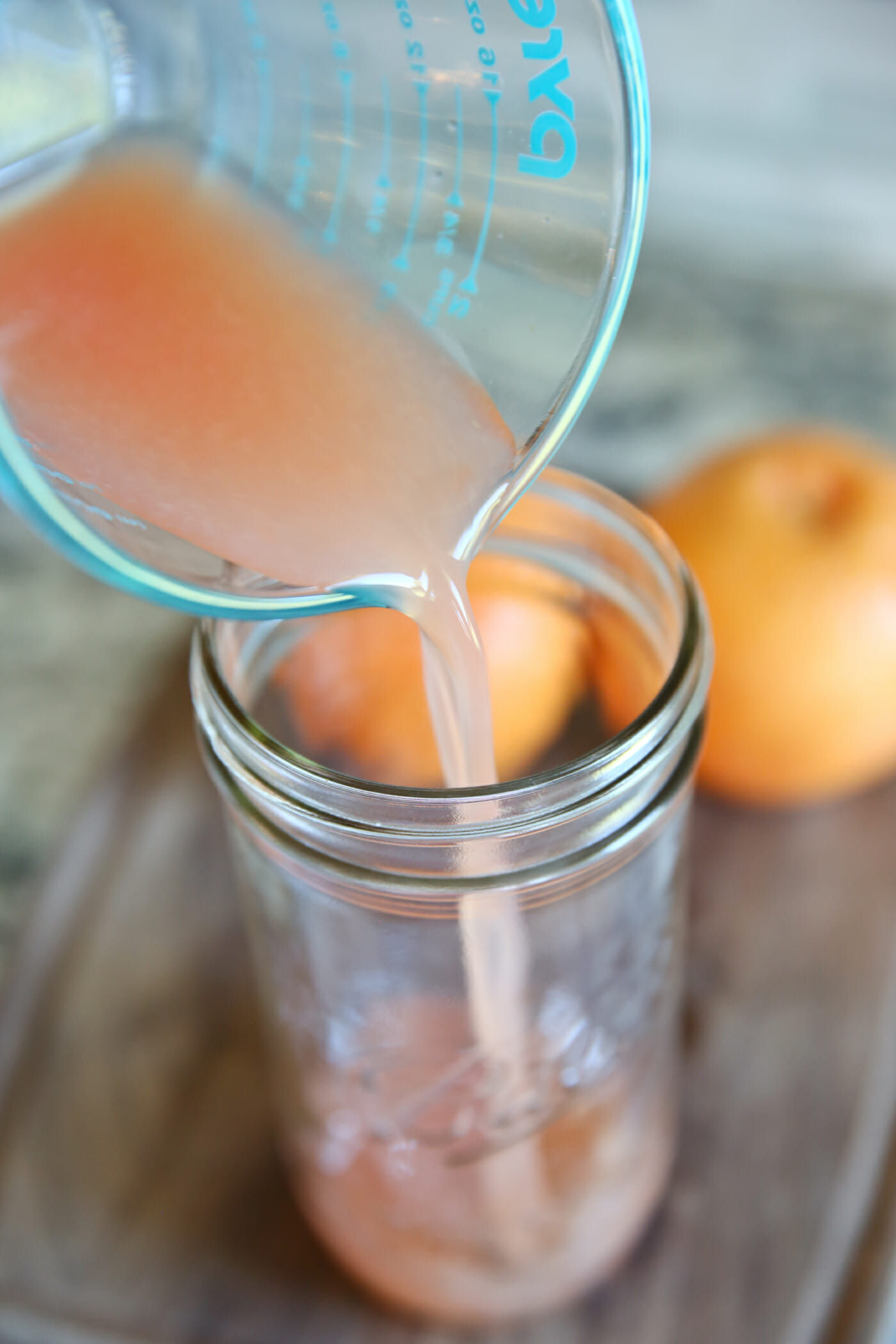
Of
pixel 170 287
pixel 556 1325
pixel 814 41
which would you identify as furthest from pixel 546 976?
pixel 814 41

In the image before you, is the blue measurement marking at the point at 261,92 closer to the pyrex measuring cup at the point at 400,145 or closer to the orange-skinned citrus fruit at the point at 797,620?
the pyrex measuring cup at the point at 400,145

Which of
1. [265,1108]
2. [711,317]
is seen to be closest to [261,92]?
[265,1108]

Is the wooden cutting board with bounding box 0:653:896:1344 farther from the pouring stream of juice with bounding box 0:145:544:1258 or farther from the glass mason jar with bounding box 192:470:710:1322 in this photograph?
the pouring stream of juice with bounding box 0:145:544:1258

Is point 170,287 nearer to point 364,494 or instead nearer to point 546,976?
point 364,494

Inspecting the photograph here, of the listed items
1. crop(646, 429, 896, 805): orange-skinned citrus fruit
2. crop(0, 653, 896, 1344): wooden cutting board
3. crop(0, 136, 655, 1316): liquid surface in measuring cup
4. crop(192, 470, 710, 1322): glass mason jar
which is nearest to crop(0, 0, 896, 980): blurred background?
crop(0, 653, 896, 1344): wooden cutting board

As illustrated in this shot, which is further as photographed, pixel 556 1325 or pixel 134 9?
pixel 556 1325

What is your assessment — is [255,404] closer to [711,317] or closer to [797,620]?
[797,620]

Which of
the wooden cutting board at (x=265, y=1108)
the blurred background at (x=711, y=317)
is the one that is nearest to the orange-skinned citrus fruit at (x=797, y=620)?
the wooden cutting board at (x=265, y=1108)
